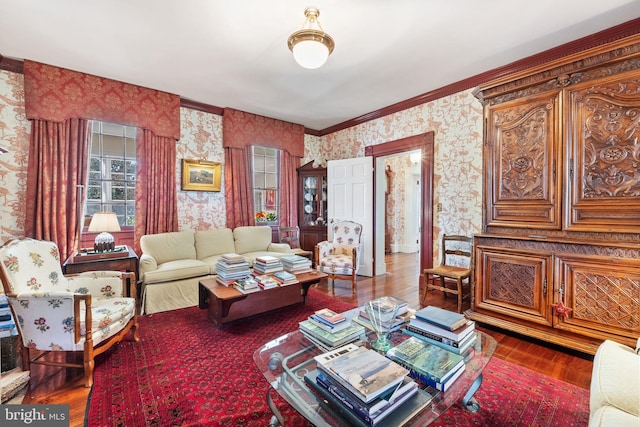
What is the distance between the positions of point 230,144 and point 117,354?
3.15 m

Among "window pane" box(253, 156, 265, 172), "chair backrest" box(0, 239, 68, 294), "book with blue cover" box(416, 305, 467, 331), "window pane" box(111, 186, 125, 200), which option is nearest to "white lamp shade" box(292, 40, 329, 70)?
"book with blue cover" box(416, 305, 467, 331)

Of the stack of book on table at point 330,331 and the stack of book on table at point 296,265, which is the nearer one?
the stack of book on table at point 330,331

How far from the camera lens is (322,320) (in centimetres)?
158

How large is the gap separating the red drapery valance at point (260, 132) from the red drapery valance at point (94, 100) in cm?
75

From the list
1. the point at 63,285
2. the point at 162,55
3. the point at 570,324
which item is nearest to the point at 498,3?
the point at 570,324

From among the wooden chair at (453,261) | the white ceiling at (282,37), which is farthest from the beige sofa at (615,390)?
the white ceiling at (282,37)

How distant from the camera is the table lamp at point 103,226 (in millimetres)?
2777

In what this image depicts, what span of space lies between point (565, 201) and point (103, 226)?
4271mm

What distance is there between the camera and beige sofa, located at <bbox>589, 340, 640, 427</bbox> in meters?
0.93

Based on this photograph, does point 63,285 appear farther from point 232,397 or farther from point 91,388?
point 232,397

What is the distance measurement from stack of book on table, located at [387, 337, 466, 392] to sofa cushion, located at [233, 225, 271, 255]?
319cm

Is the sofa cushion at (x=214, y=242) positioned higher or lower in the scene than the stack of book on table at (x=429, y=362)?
higher

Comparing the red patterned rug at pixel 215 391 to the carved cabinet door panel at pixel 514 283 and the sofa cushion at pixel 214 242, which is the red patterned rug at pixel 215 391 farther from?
the sofa cushion at pixel 214 242

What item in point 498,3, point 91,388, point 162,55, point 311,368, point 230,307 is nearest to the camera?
point 311,368
